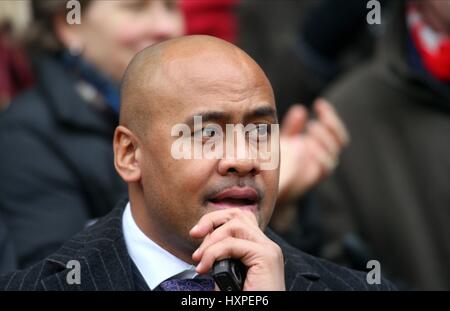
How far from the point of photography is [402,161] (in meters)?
4.64

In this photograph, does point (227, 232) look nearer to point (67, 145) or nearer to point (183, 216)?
point (183, 216)

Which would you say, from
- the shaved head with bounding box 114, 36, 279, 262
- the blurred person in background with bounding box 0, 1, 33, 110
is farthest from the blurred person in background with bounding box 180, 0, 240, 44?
the shaved head with bounding box 114, 36, 279, 262

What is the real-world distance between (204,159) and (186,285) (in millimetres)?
348

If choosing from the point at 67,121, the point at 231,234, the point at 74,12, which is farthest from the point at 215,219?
the point at 74,12

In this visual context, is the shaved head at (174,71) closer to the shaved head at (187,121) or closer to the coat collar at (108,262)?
the shaved head at (187,121)

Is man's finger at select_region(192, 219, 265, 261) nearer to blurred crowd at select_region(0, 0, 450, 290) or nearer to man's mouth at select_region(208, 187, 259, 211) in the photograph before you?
man's mouth at select_region(208, 187, 259, 211)

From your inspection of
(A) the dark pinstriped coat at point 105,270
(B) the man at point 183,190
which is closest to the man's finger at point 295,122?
(A) the dark pinstriped coat at point 105,270

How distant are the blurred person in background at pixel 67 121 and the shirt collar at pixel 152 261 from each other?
0.79 metres

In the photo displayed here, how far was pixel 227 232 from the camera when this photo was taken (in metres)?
2.46

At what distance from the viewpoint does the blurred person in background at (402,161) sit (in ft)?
14.8

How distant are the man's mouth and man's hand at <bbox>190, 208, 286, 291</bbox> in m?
0.06

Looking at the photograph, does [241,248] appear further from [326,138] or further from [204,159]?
[326,138]

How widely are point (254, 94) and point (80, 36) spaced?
207 cm

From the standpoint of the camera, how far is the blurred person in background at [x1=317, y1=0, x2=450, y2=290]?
4504 millimetres
